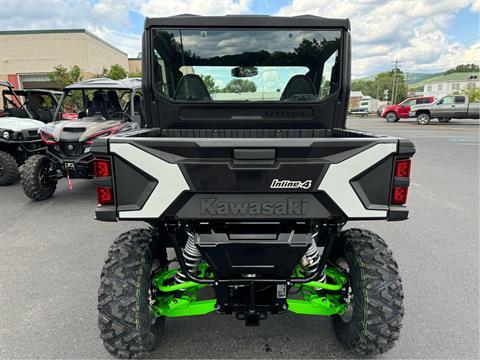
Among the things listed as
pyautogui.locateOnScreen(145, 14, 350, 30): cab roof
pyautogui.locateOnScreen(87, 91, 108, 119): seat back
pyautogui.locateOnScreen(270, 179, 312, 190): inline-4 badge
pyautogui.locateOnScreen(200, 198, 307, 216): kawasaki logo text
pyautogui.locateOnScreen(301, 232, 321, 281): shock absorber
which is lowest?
pyautogui.locateOnScreen(301, 232, 321, 281): shock absorber

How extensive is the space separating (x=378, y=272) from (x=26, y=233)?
4.75 m

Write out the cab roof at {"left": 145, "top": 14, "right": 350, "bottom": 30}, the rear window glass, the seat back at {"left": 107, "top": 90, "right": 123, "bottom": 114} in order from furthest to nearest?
the seat back at {"left": 107, "top": 90, "right": 123, "bottom": 114} → the rear window glass → the cab roof at {"left": 145, "top": 14, "right": 350, "bottom": 30}

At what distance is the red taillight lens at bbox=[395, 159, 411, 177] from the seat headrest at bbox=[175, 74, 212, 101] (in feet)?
6.75

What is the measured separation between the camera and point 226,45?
3.24 m

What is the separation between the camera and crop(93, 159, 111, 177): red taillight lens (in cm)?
204

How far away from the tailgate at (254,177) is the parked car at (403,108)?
26.7m

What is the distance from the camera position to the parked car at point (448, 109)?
23.5m

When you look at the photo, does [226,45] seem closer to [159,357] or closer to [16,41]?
[159,357]

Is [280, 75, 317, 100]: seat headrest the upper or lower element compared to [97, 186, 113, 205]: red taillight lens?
upper

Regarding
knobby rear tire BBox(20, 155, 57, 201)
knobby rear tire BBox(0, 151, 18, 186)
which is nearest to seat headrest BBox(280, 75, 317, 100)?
knobby rear tire BBox(20, 155, 57, 201)

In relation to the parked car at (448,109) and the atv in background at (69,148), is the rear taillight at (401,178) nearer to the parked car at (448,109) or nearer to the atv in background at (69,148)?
the atv in background at (69,148)

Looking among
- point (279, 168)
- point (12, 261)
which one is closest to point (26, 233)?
point (12, 261)

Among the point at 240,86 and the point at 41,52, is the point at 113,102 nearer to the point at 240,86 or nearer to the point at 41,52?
the point at 240,86

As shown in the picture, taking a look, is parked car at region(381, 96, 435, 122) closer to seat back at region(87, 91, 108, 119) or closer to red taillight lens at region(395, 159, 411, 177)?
seat back at region(87, 91, 108, 119)
